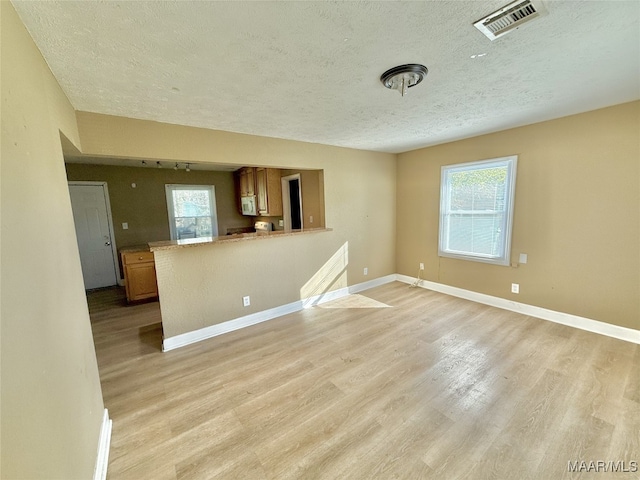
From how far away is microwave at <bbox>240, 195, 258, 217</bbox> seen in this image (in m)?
5.37

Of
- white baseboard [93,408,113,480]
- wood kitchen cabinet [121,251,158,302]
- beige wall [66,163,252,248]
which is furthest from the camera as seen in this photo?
beige wall [66,163,252,248]

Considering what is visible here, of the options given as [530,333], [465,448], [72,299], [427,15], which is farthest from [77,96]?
[530,333]

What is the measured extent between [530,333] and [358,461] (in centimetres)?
253

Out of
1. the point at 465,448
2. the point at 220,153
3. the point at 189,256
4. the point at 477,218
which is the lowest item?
the point at 465,448

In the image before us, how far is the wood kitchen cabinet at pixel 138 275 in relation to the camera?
4082 millimetres

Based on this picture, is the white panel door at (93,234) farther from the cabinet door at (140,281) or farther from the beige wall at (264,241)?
the beige wall at (264,241)

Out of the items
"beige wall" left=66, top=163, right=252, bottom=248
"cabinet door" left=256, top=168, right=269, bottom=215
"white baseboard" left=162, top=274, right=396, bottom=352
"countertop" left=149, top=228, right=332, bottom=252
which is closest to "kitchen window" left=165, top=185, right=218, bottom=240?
"beige wall" left=66, top=163, right=252, bottom=248

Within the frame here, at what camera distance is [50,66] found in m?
1.49

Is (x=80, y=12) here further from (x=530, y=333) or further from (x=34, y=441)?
(x=530, y=333)

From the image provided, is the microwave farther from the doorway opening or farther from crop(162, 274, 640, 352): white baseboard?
crop(162, 274, 640, 352): white baseboard

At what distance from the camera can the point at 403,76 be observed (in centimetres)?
170

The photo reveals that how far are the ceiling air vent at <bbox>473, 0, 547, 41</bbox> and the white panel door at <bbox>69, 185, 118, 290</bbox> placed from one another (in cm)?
603

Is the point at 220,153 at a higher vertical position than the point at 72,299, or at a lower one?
higher

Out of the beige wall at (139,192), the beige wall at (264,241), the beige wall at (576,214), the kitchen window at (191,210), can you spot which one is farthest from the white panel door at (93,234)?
the beige wall at (576,214)
